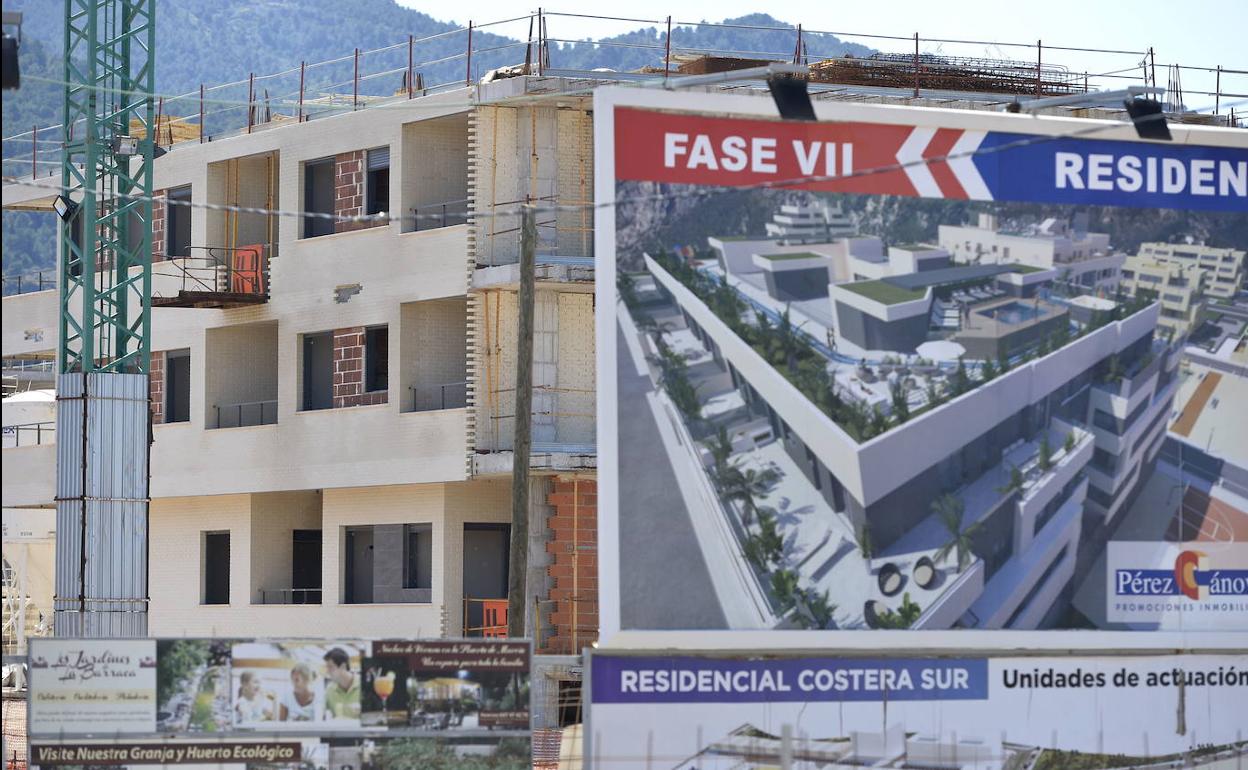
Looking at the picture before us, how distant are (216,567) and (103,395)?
30.1 feet

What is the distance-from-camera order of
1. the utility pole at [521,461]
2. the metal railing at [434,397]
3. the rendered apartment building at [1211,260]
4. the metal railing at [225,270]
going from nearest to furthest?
1. the rendered apartment building at [1211,260]
2. the utility pole at [521,461]
3. the metal railing at [434,397]
4. the metal railing at [225,270]

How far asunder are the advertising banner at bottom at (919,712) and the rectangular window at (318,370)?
926 inches

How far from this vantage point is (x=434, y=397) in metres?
38.6

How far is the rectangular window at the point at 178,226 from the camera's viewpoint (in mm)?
43344

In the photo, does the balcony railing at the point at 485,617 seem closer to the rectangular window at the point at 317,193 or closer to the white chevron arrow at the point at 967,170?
the rectangular window at the point at 317,193

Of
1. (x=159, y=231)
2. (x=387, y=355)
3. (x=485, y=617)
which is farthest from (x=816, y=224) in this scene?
(x=159, y=231)

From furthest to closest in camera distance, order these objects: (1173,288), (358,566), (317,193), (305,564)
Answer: (305,564)
(317,193)
(358,566)
(1173,288)

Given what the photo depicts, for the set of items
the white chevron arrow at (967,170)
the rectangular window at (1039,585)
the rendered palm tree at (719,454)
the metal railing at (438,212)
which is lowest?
the rectangular window at (1039,585)

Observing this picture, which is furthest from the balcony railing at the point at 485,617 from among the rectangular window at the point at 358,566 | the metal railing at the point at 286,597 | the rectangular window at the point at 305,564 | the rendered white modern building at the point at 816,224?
the rendered white modern building at the point at 816,224

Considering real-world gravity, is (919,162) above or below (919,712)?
above

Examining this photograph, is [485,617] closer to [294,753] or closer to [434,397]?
[434,397]

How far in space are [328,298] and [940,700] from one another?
2394 cm

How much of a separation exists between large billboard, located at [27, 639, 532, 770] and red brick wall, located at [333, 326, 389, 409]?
2134cm

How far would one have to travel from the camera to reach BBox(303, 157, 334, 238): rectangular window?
4044cm
